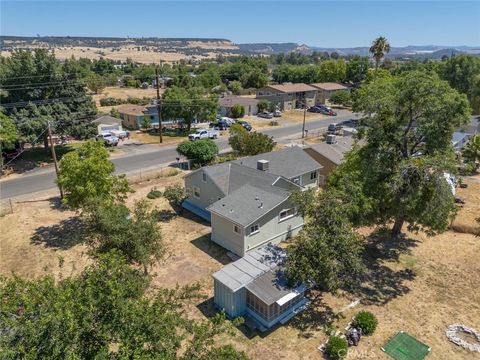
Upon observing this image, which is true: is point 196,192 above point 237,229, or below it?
below

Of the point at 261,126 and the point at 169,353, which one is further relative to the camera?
the point at 261,126

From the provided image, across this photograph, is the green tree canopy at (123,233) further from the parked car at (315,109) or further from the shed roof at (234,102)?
the parked car at (315,109)

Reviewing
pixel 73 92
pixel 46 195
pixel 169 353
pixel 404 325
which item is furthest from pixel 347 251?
pixel 73 92

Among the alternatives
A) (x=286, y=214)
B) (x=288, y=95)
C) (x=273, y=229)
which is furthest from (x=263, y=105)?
(x=273, y=229)

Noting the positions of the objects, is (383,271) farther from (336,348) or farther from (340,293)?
(336,348)

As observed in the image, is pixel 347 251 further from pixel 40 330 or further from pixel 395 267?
pixel 40 330
